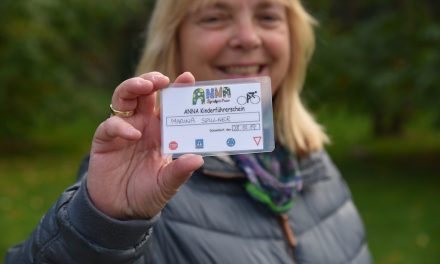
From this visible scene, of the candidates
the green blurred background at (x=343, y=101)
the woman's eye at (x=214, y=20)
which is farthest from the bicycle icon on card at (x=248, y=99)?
the green blurred background at (x=343, y=101)

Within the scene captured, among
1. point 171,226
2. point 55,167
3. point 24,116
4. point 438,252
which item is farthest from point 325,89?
point 171,226

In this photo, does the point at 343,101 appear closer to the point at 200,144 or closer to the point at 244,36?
the point at 244,36

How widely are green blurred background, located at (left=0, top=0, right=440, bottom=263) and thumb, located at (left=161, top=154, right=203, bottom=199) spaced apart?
446 centimetres

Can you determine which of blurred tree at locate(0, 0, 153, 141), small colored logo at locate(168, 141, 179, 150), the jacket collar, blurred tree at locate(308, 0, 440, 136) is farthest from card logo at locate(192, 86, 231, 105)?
blurred tree at locate(0, 0, 153, 141)

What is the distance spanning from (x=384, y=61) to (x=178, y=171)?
7.34 m

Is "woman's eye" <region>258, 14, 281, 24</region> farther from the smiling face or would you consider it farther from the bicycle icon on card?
the bicycle icon on card

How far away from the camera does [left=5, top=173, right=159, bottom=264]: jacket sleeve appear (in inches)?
61.4

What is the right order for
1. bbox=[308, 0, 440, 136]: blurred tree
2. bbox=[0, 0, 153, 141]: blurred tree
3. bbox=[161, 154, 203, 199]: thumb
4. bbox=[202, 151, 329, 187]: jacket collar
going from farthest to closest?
1. bbox=[0, 0, 153, 141]: blurred tree
2. bbox=[308, 0, 440, 136]: blurred tree
3. bbox=[202, 151, 329, 187]: jacket collar
4. bbox=[161, 154, 203, 199]: thumb

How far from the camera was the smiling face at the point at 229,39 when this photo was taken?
2156mm

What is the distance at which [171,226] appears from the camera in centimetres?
187

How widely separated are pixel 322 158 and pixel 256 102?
0.90 meters

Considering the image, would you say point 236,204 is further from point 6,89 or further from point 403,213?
point 6,89

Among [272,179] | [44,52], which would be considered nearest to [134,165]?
[272,179]

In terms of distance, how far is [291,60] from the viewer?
2512mm
